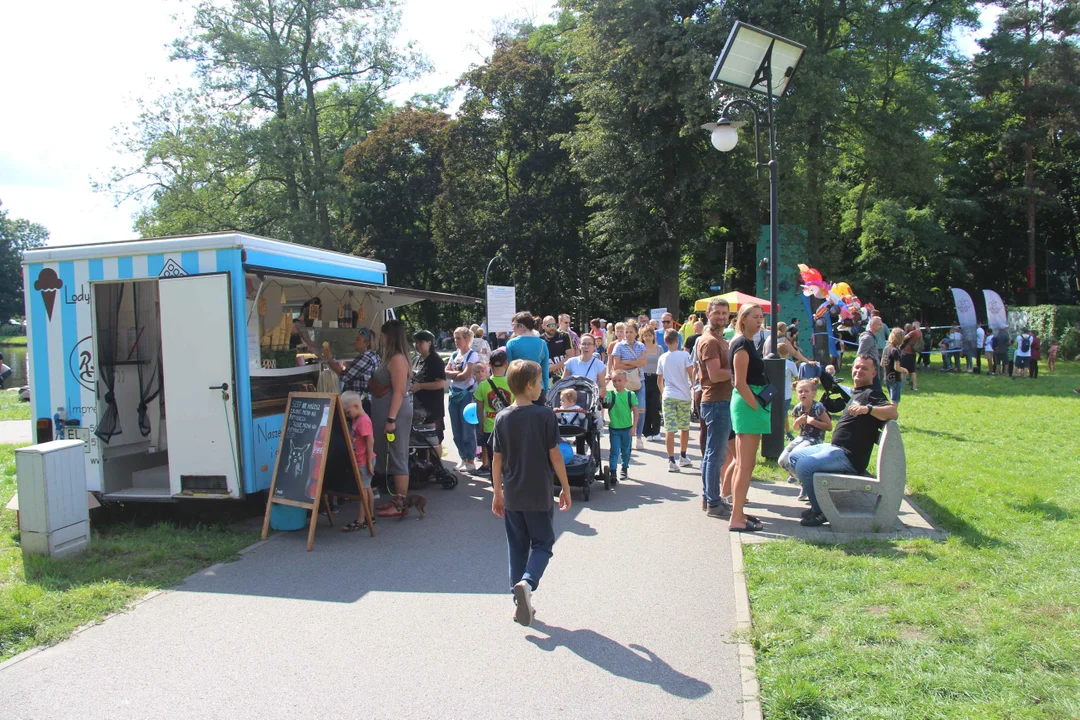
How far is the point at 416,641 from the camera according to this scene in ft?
14.5

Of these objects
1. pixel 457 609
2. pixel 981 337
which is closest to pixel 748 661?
pixel 457 609

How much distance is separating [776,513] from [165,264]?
614 cm

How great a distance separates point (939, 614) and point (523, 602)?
96.4 inches

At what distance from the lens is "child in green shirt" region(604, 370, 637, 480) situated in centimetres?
842

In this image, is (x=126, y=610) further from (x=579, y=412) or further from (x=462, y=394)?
(x=462, y=394)

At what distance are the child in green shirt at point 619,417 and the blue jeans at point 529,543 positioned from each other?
12.4 ft

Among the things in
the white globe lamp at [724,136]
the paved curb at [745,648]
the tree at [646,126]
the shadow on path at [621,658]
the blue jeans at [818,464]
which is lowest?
the shadow on path at [621,658]

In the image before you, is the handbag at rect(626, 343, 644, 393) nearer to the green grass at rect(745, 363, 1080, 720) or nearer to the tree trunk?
the green grass at rect(745, 363, 1080, 720)

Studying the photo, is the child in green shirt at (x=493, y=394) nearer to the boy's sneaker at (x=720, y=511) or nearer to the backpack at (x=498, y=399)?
the backpack at (x=498, y=399)

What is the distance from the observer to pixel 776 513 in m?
7.15

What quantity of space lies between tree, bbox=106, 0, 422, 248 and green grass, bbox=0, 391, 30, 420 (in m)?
11.9

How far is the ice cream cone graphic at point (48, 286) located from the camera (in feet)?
23.6

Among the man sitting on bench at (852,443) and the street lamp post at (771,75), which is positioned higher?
the street lamp post at (771,75)

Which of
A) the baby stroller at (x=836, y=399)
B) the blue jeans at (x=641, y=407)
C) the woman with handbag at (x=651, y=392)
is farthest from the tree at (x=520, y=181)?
the baby stroller at (x=836, y=399)
